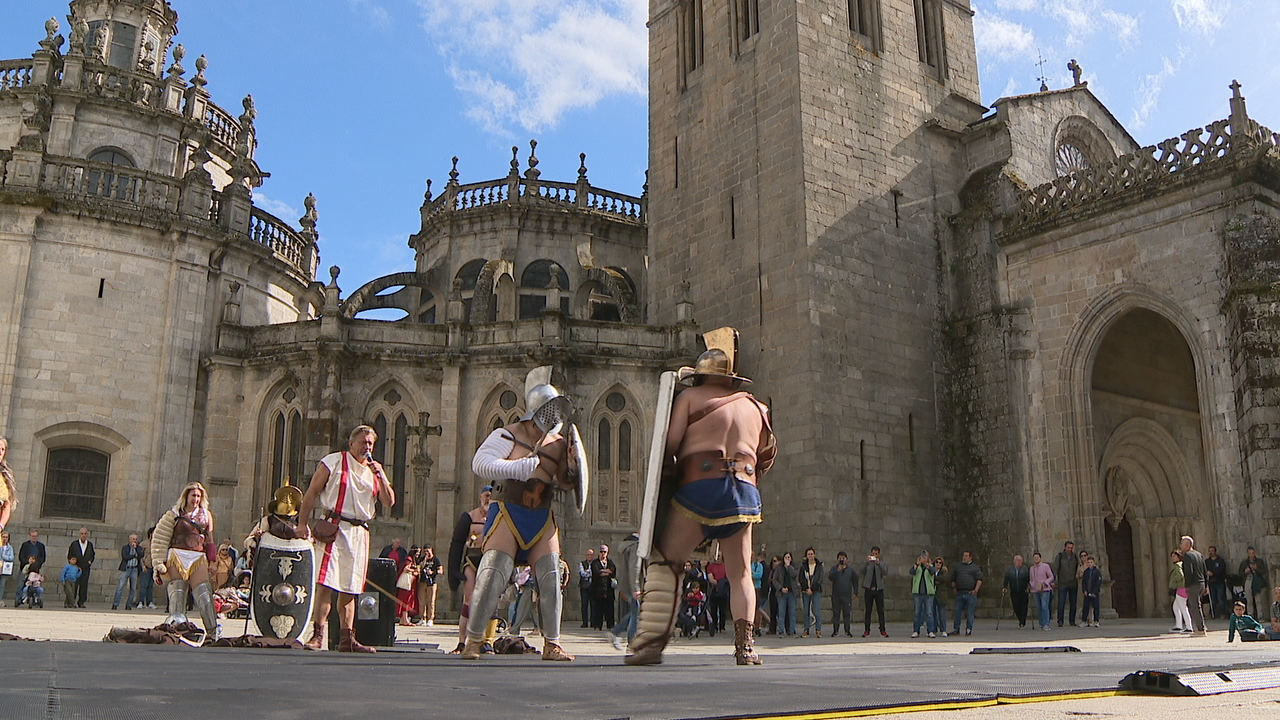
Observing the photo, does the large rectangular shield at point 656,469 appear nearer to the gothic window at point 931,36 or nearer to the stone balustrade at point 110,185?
the stone balustrade at point 110,185

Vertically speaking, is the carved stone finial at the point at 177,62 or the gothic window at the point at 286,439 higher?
the carved stone finial at the point at 177,62

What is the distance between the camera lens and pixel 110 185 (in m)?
22.7

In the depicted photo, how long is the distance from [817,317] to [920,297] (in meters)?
3.57

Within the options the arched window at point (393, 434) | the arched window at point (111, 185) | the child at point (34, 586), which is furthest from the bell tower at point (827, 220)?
the child at point (34, 586)

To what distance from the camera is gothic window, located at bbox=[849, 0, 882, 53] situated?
2555 cm

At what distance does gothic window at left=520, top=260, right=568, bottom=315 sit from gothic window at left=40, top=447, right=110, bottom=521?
466 inches

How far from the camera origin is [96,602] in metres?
20.6

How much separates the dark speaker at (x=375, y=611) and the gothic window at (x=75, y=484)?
14.2 m

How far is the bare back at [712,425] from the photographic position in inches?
252

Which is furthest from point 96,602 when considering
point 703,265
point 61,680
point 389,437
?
point 61,680

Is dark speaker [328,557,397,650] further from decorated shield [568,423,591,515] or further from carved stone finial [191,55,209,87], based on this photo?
carved stone finial [191,55,209,87]

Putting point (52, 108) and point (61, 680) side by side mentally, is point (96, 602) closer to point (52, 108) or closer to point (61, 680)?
point (52, 108)

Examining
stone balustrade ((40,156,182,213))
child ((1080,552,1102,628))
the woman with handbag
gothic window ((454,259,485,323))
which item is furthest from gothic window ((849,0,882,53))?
the woman with handbag

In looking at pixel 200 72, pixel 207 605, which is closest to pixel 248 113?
pixel 200 72
